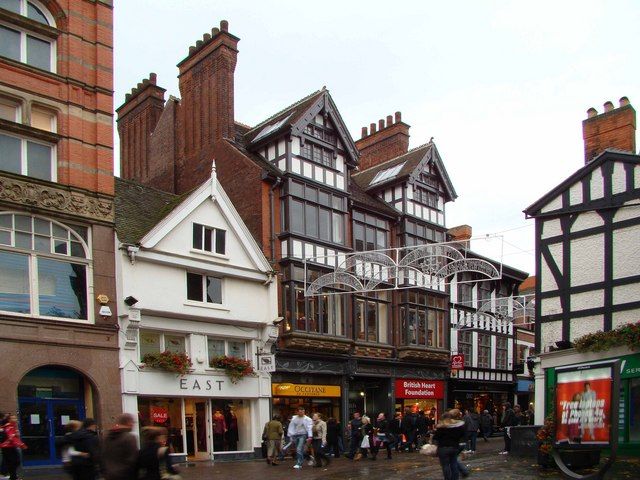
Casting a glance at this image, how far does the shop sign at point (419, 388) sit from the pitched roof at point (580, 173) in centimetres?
1346

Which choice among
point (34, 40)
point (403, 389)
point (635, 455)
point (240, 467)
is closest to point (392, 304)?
point (403, 389)

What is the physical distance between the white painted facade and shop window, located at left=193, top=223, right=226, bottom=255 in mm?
173

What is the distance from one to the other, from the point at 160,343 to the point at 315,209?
9.79m

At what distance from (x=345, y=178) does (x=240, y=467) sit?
14749mm

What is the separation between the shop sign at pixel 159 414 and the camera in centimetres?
2466

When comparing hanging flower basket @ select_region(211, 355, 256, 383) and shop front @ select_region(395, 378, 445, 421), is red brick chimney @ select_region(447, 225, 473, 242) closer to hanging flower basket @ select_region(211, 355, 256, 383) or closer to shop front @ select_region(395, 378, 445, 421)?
shop front @ select_region(395, 378, 445, 421)

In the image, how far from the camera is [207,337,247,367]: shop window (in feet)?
88.3

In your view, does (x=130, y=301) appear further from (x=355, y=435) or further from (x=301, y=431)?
(x=355, y=435)

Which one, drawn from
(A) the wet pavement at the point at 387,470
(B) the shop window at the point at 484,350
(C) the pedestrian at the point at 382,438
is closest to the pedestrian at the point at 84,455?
(A) the wet pavement at the point at 387,470

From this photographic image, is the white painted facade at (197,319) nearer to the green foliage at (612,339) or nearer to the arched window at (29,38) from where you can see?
the arched window at (29,38)

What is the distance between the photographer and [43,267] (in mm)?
22000

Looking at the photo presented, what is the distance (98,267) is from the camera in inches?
912

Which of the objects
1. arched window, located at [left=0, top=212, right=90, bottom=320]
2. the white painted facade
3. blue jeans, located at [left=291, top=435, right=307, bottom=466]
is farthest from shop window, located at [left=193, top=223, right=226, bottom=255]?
blue jeans, located at [left=291, top=435, right=307, bottom=466]

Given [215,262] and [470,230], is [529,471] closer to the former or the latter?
[215,262]
